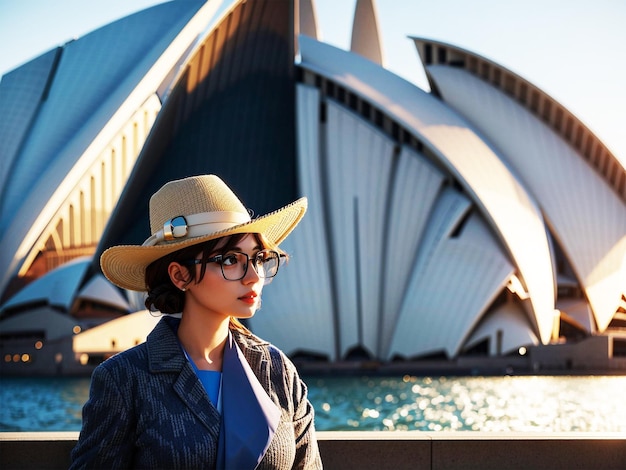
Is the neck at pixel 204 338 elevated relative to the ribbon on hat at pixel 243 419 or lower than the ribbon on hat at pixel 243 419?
elevated

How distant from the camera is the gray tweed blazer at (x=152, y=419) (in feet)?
5.41

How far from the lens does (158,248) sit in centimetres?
177

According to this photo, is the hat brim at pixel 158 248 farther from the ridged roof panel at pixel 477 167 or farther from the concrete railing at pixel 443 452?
the ridged roof panel at pixel 477 167

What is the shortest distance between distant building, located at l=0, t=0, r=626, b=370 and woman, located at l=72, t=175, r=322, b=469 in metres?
23.9

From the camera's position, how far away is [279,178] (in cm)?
3091

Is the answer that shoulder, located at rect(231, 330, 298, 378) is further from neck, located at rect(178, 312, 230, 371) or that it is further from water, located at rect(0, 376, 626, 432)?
water, located at rect(0, 376, 626, 432)

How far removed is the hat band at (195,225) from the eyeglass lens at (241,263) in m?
0.06

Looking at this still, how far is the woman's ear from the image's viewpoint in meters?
1.82

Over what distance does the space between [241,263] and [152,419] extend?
361 millimetres

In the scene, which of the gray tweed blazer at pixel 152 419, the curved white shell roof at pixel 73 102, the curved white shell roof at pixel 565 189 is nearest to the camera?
the gray tweed blazer at pixel 152 419

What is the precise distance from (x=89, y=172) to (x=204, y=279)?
26425mm

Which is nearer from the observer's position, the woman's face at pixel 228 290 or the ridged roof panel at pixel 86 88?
the woman's face at pixel 228 290

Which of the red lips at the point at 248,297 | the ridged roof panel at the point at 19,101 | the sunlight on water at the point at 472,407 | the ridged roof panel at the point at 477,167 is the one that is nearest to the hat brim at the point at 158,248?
the red lips at the point at 248,297

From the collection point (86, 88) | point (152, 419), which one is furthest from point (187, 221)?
point (86, 88)
